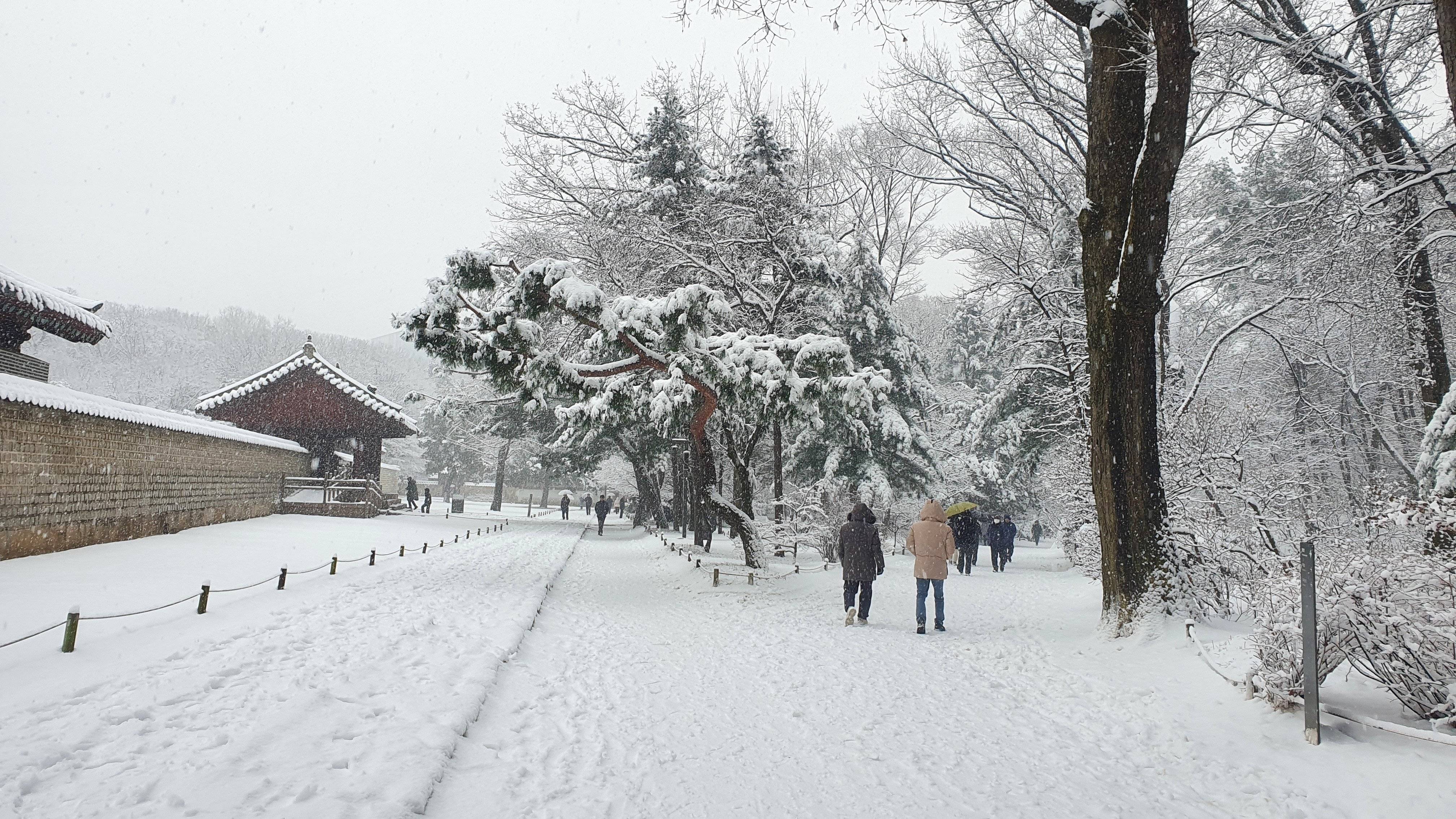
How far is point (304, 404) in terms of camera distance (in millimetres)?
28531

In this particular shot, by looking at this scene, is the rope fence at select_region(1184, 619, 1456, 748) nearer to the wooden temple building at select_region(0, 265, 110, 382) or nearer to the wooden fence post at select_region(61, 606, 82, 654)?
the wooden fence post at select_region(61, 606, 82, 654)

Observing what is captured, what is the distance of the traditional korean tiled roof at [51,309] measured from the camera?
14867 millimetres

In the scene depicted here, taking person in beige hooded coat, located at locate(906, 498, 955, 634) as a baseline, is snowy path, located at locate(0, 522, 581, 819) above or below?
below

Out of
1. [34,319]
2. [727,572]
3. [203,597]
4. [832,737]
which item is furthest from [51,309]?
[832,737]

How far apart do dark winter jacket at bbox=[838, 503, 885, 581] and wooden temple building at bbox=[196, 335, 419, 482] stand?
81.2 ft

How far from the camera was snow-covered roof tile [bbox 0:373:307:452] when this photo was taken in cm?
1075

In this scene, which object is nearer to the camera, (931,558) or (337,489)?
(931,558)

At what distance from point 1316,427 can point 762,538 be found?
22.5 meters

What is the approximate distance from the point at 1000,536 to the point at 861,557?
11.9m

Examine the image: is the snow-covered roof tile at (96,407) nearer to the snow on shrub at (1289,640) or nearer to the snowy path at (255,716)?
the snowy path at (255,716)

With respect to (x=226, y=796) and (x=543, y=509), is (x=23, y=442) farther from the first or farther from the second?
(x=543, y=509)

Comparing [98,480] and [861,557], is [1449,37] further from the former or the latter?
[98,480]

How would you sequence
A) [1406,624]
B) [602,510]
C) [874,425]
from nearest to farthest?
[1406,624], [874,425], [602,510]

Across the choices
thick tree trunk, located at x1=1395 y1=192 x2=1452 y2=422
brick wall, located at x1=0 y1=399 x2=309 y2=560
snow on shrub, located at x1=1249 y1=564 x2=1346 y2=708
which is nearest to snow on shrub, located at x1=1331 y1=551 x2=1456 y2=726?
snow on shrub, located at x1=1249 y1=564 x2=1346 y2=708
